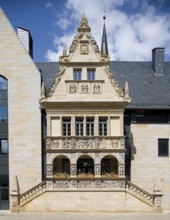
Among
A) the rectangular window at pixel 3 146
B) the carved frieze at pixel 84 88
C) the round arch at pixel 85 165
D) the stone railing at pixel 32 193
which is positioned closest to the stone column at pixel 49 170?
the stone railing at pixel 32 193

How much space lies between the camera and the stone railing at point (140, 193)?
25.4 meters

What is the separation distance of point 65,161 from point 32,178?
3.35 m

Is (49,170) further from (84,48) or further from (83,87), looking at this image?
(84,48)

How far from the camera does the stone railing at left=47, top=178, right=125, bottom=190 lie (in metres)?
25.8

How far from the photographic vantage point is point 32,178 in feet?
89.8

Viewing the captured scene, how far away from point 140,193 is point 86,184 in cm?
464

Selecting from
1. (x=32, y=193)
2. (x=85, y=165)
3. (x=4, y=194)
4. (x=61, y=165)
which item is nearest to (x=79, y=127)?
(x=85, y=165)

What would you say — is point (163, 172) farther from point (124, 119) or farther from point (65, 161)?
point (65, 161)

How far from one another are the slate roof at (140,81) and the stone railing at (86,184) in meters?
6.94

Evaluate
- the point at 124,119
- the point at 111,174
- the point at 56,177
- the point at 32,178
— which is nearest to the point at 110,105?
the point at 124,119

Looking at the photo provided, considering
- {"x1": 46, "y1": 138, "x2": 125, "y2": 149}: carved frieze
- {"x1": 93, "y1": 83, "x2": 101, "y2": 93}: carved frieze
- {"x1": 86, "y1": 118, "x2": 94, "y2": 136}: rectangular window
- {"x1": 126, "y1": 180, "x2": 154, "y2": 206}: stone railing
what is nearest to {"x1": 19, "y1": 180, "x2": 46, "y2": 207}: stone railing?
{"x1": 46, "y1": 138, "x2": 125, "y2": 149}: carved frieze

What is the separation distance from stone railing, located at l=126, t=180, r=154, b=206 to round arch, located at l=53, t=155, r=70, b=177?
18.1 ft

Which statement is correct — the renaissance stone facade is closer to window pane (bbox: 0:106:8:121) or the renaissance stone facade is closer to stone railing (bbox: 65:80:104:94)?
stone railing (bbox: 65:80:104:94)

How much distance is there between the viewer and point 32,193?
25688 millimetres
